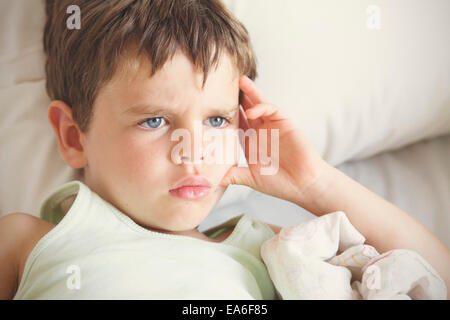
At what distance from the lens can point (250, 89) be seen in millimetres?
783

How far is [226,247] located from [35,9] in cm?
60

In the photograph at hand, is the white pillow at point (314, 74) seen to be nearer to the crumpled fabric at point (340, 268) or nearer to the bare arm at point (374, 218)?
the bare arm at point (374, 218)

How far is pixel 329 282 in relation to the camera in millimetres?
650

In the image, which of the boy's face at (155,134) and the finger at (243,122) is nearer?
the boy's face at (155,134)

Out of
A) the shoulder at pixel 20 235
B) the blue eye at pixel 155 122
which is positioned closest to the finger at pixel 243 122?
the blue eye at pixel 155 122

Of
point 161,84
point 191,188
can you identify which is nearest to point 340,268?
point 191,188

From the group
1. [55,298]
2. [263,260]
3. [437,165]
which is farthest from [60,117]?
[437,165]

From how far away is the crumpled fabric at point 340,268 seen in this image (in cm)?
64

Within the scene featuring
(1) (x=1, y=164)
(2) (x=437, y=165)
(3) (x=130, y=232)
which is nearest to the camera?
(3) (x=130, y=232)

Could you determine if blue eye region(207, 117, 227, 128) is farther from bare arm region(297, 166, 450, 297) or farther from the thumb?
bare arm region(297, 166, 450, 297)

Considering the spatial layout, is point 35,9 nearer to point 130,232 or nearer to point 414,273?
point 130,232

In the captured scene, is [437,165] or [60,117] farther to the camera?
[437,165]

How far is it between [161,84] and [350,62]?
451mm

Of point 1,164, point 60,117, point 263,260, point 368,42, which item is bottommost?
point 263,260
